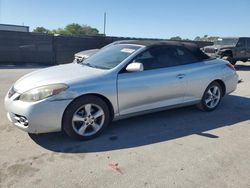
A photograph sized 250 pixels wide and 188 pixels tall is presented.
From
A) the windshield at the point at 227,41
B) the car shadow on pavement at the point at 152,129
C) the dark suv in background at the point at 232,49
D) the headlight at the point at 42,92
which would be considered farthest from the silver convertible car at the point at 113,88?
the windshield at the point at 227,41

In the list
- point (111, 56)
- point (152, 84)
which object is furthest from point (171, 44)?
point (111, 56)

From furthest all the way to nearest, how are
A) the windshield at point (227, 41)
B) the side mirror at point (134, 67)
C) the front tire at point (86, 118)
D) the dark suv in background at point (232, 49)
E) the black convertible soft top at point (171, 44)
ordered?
the windshield at point (227, 41) → the dark suv in background at point (232, 49) → the black convertible soft top at point (171, 44) → the side mirror at point (134, 67) → the front tire at point (86, 118)

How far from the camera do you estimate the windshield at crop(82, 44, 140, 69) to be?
16.3ft

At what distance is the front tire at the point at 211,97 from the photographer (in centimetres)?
598

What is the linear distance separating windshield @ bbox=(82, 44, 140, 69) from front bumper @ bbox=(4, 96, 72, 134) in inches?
46.4

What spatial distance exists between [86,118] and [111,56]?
144 cm

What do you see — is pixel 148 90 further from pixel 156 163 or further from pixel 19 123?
pixel 19 123

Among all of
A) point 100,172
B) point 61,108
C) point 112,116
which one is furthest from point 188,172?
point 61,108

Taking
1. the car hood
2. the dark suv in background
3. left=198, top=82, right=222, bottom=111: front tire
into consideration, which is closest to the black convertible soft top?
left=198, top=82, right=222, bottom=111: front tire

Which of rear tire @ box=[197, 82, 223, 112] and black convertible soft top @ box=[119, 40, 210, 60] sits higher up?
black convertible soft top @ box=[119, 40, 210, 60]

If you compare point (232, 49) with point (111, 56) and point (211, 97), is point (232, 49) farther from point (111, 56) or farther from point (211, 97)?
point (111, 56)

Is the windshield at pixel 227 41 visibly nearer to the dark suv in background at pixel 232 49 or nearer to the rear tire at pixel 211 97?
the dark suv in background at pixel 232 49

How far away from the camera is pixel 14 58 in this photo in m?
16.1

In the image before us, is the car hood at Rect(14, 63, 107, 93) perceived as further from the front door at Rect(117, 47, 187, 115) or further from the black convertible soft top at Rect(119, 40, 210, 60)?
the black convertible soft top at Rect(119, 40, 210, 60)
